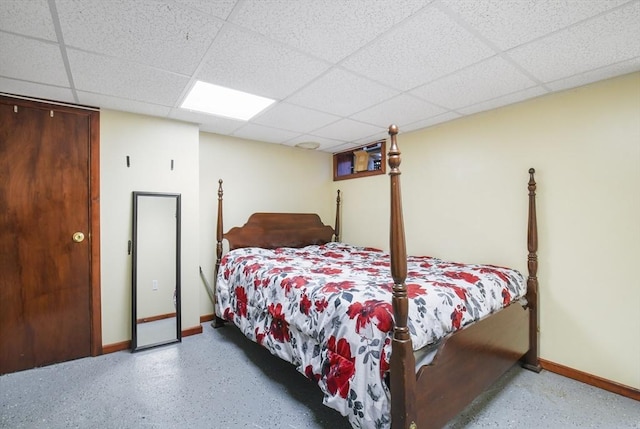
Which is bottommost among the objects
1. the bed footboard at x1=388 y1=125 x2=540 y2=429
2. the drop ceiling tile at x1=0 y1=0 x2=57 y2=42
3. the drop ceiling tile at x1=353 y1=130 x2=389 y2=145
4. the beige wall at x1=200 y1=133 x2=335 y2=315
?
the bed footboard at x1=388 y1=125 x2=540 y2=429

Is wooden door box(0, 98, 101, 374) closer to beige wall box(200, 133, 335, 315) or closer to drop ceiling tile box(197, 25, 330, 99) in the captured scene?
beige wall box(200, 133, 335, 315)

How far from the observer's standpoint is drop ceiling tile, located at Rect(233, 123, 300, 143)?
129 inches

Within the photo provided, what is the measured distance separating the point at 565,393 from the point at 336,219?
2.99 meters

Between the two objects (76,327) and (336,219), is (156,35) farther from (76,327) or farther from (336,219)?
(336,219)

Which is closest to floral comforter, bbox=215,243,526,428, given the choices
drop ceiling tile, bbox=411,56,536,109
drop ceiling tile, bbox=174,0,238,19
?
drop ceiling tile, bbox=411,56,536,109

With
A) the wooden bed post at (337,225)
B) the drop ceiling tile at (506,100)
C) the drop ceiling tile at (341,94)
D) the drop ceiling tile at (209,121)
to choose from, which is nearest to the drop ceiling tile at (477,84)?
the drop ceiling tile at (506,100)

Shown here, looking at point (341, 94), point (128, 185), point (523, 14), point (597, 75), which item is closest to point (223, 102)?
point (341, 94)

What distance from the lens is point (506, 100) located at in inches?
97.3

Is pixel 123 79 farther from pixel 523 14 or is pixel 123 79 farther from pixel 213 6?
pixel 523 14

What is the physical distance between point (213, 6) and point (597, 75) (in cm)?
249

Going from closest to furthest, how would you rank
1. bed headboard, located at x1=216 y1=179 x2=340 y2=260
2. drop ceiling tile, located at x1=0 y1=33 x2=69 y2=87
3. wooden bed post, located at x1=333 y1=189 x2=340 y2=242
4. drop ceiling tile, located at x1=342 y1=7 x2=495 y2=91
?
1. drop ceiling tile, located at x1=342 y1=7 x2=495 y2=91
2. drop ceiling tile, located at x1=0 y1=33 x2=69 y2=87
3. bed headboard, located at x1=216 y1=179 x2=340 y2=260
4. wooden bed post, located at x1=333 y1=189 x2=340 y2=242

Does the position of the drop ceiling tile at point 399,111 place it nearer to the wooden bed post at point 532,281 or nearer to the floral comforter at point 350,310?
the wooden bed post at point 532,281

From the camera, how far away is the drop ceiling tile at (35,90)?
2.10 meters

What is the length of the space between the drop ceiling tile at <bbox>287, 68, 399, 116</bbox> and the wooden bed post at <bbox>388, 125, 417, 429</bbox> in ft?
3.31
